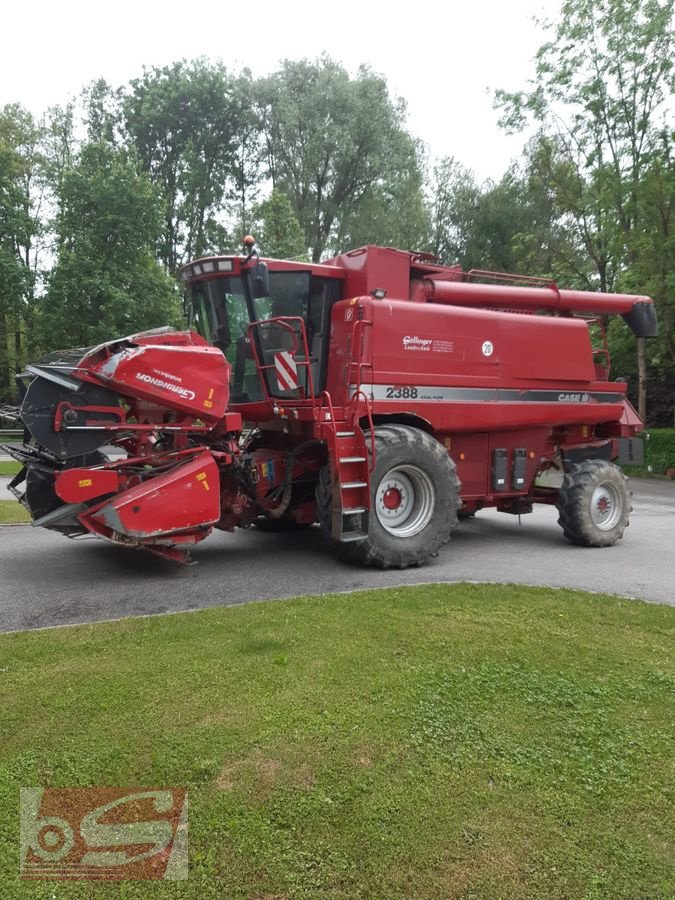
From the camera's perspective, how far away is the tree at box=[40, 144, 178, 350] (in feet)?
79.2

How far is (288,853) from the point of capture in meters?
2.39

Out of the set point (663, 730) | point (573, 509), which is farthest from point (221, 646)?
point (573, 509)

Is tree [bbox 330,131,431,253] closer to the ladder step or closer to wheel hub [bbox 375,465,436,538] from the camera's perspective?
wheel hub [bbox 375,465,436,538]

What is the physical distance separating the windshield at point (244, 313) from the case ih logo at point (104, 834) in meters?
4.95

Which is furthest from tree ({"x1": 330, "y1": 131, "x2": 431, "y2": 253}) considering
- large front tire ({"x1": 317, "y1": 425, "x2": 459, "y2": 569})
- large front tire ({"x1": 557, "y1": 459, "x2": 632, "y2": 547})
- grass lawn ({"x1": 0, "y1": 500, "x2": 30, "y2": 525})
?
large front tire ({"x1": 317, "y1": 425, "x2": 459, "y2": 569})

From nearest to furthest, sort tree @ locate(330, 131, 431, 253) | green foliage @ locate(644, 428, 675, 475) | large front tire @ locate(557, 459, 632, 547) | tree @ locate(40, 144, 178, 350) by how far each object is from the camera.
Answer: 1. large front tire @ locate(557, 459, 632, 547)
2. green foliage @ locate(644, 428, 675, 475)
3. tree @ locate(40, 144, 178, 350)
4. tree @ locate(330, 131, 431, 253)

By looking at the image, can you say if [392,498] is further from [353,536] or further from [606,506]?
[606,506]

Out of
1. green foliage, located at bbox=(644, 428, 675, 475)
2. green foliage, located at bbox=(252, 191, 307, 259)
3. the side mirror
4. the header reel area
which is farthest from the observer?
green foliage, located at bbox=(252, 191, 307, 259)

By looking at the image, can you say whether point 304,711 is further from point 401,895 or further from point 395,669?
point 401,895

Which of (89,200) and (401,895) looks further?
(89,200)

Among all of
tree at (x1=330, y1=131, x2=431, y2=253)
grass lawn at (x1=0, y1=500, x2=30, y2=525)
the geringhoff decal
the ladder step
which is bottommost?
grass lawn at (x1=0, y1=500, x2=30, y2=525)

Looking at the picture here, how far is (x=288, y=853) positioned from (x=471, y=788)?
847 mm

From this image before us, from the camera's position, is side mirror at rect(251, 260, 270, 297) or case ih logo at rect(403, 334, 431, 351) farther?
case ih logo at rect(403, 334, 431, 351)

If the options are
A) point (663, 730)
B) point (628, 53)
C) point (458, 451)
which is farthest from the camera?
point (628, 53)
